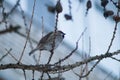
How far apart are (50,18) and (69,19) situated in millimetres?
542

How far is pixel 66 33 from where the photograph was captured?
268 inches

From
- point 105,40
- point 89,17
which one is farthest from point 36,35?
point 105,40

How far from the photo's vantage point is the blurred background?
458cm

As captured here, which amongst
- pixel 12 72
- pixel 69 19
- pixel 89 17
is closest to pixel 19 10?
pixel 12 72

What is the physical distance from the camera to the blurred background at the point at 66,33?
4582 millimetres

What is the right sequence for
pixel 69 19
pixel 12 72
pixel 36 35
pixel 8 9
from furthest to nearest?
pixel 69 19, pixel 36 35, pixel 8 9, pixel 12 72

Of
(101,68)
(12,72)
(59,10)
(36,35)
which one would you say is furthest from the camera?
(101,68)

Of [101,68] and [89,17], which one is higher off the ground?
[89,17]

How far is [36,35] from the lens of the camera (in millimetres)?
5637

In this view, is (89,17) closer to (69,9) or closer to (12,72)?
(69,9)

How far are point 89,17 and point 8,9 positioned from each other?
3153mm

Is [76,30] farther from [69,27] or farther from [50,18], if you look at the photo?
[50,18]

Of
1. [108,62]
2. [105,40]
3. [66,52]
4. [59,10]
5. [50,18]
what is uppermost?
[59,10]

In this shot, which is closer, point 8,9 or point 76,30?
point 8,9
